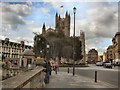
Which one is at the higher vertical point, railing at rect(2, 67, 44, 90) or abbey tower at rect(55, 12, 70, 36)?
abbey tower at rect(55, 12, 70, 36)

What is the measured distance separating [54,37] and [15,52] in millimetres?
57896

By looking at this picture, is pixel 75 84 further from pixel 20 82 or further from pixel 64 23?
pixel 64 23

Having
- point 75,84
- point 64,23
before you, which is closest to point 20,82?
point 75,84

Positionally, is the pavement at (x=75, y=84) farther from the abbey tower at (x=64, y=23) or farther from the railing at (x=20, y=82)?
the abbey tower at (x=64, y=23)

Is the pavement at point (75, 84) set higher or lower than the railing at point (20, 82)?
lower

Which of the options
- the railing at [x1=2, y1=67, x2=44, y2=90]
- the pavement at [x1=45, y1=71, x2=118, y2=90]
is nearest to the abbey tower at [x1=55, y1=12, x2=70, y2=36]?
the pavement at [x1=45, y1=71, x2=118, y2=90]

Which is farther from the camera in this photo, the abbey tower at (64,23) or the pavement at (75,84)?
the abbey tower at (64,23)

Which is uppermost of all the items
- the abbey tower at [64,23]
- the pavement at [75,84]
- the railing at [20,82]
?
the abbey tower at [64,23]

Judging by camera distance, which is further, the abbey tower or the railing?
the abbey tower

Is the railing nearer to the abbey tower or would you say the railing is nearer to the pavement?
the pavement

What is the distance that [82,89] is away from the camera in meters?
16.6

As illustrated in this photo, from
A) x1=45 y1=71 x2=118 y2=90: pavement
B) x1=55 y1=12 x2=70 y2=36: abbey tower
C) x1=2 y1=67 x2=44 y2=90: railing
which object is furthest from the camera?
x1=55 y1=12 x2=70 y2=36: abbey tower

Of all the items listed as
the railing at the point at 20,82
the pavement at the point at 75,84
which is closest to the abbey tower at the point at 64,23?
the pavement at the point at 75,84

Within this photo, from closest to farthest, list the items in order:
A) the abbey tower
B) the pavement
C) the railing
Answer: the railing
the pavement
the abbey tower
